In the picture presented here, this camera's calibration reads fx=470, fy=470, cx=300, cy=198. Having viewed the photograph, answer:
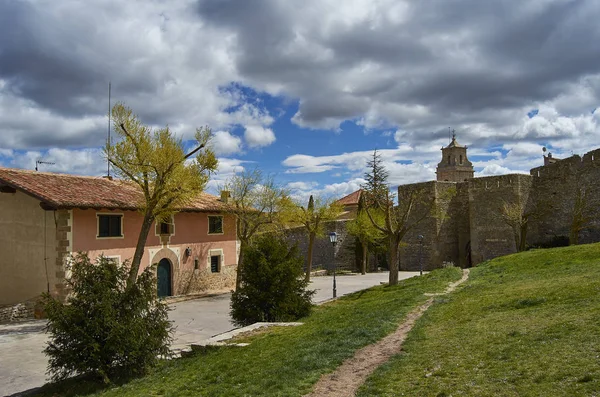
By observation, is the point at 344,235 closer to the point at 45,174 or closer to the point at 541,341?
the point at 45,174

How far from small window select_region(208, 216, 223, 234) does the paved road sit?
18.0ft

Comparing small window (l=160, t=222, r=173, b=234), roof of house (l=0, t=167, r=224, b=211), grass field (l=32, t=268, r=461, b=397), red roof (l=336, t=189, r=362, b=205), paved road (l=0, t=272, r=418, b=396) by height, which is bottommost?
paved road (l=0, t=272, r=418, b=396)

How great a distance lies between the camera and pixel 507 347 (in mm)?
7645

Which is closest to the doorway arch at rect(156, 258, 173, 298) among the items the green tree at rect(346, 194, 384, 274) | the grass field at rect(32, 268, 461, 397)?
the grass field at rect(32, 268, 461, 397)

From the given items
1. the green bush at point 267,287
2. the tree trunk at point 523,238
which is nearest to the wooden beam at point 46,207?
the green bush at point 267,287

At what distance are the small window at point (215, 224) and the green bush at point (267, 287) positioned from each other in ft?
47.5

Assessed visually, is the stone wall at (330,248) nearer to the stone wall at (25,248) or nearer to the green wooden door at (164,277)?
the green wooden door at (164,277)

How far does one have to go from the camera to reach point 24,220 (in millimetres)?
22141

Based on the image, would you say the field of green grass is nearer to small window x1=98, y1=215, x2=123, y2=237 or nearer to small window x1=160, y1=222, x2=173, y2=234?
small window x1=98, y1=215, x2=123, y2=237

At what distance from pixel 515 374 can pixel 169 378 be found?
22.2 feet

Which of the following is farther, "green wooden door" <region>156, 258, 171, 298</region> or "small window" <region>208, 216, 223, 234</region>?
"small window" <region>208, 216, 223, 234</region>

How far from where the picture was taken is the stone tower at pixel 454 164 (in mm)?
85438

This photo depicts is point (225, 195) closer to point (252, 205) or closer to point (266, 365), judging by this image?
point (252, 205)

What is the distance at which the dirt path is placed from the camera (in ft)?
23.6
